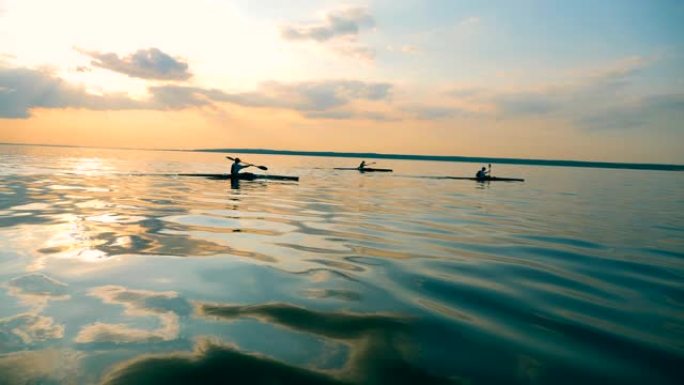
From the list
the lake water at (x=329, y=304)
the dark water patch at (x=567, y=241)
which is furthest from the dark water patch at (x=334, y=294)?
the dark water patch at (x=567, y=241)

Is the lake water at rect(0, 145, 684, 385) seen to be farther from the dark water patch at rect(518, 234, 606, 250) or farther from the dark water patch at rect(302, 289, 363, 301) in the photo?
the dark water patch at rect(518, 234, 606, 250)

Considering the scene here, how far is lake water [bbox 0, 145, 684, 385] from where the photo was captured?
15.7 feet

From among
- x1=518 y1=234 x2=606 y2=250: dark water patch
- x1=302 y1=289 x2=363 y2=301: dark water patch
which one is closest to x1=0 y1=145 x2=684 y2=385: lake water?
x1=302 y1=289 x2=363 y2=301: dark water patch

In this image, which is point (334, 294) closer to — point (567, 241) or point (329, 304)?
point (329, 304)

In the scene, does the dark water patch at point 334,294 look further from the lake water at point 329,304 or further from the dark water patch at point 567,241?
the dark water patch at point 567,241

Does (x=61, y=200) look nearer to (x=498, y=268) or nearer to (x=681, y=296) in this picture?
(x=498, y=268)

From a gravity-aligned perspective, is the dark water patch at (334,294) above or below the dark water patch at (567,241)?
above

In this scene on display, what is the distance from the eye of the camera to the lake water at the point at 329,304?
15.7 ft

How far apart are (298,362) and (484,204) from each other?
69.2 ft

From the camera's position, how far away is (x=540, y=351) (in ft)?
17.4

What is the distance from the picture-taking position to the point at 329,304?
22.6 ft

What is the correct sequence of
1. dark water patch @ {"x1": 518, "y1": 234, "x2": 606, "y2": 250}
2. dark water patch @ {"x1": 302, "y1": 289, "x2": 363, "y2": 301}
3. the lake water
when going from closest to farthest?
the lake water < dark water patch @ {"x1": 302, "y1": 289, "x2": 363, "y2": 301} < dark water patch @ {"x1": 518, "y1": 234, "x2": 606, "y2": 250}

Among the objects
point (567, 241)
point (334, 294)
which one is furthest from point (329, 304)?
point (567, 241)

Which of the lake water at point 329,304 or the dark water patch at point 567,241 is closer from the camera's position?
the lake water at point 329,304
